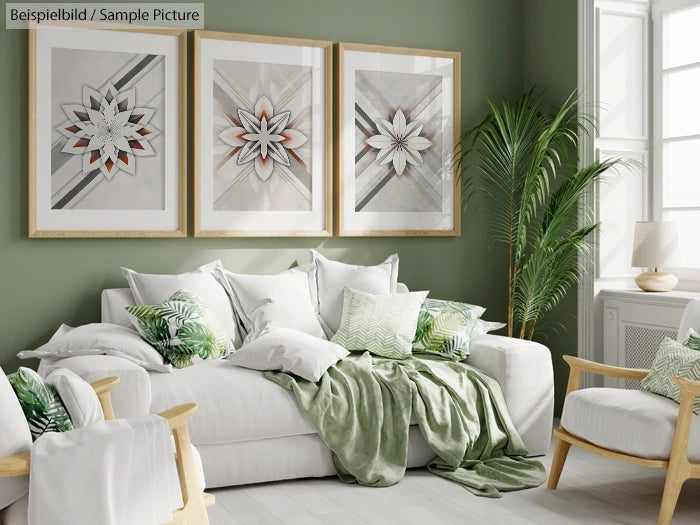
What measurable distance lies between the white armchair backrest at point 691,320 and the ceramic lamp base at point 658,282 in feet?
2.51

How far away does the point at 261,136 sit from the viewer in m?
4.74

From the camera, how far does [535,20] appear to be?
17.4ft

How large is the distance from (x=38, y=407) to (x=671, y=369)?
2353 mm

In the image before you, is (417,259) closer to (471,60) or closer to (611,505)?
(471,60)


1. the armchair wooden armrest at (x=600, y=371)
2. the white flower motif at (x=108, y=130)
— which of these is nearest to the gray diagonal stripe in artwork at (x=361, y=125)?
the white flower motif at (x=108, y=130)

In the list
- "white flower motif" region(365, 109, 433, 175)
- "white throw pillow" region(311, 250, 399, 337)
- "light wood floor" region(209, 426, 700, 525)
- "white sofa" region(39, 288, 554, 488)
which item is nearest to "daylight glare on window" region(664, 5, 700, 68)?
"white flower motif" region(365, 109, 433, 175)

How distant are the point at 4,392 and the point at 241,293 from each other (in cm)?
213

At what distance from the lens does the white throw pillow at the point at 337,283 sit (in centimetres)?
462

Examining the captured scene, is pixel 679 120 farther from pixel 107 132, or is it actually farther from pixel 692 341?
pixel 107 132

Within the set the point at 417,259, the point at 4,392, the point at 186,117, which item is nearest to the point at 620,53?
the point at 417,259

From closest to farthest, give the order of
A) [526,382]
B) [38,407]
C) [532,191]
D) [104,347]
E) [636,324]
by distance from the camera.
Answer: [38,407]
[104,347]
[526,382]
[636,324]
[532,191]

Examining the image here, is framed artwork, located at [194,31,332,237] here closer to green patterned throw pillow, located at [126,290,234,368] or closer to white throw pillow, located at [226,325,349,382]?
green patterned throw pillow, located at [126,290,234,368]

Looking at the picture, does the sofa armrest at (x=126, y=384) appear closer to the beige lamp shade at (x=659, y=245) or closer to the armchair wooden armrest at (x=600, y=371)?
the armchair wooden armrest at (x=600, y=371)

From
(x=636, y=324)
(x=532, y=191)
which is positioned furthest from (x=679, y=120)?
(x=636, y=324)
